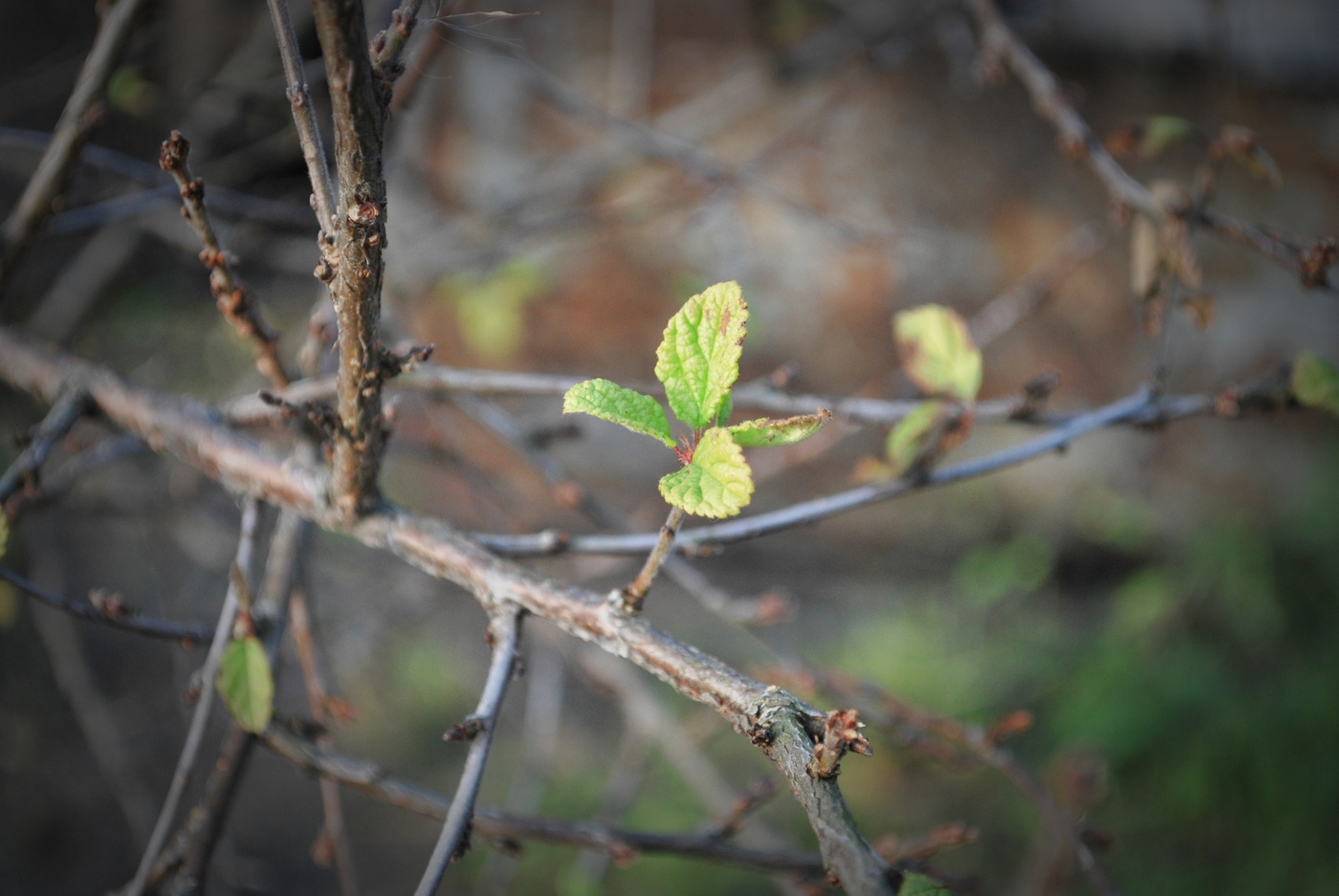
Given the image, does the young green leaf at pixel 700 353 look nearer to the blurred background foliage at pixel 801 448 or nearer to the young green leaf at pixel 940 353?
the young green leaf at pixel 940 353

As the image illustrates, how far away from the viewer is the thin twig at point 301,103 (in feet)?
1.50

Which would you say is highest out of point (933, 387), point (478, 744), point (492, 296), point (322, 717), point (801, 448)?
point (492, 296)

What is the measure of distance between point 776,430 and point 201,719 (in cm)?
55

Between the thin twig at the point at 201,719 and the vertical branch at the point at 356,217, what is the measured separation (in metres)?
0.19

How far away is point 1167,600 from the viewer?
2695mm

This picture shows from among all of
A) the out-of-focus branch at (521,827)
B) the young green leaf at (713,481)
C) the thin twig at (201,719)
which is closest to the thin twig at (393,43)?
the young green leaf at (713,481)

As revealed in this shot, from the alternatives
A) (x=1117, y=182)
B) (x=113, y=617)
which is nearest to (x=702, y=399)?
(x=113, y=617)

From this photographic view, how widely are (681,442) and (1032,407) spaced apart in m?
0.46

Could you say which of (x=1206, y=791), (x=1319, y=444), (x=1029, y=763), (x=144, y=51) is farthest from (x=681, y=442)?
(x=1319, y=444)

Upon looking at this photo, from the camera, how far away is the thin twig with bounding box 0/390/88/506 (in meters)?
0.72

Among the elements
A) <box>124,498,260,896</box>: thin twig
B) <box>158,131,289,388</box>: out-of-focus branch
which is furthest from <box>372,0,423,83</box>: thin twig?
<box>124,498,260,896</box>: thin twig

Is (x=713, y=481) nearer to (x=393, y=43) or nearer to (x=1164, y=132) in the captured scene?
(x=393, y=43)

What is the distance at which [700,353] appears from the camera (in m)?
0.53

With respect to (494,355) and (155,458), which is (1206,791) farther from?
(155,458)
